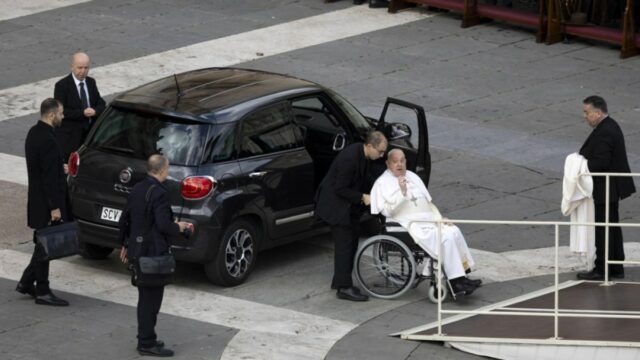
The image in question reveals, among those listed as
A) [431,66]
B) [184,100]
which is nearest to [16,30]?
[431,66]

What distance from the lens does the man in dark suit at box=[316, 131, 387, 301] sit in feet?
39.1

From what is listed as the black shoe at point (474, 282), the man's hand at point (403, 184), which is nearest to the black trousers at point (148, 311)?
the man's hand at point (403, 184)

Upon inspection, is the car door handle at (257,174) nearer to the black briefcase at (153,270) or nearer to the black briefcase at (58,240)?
the black briefcase at (58,240)

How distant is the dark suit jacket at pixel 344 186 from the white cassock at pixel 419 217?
0.58 feet

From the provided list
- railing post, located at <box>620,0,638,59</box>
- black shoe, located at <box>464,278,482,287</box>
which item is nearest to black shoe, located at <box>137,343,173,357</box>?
black shoe, located at <box>464,278,482,287</box>

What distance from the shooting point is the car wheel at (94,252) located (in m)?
12.9

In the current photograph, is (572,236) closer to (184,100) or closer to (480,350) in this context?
(480,350)

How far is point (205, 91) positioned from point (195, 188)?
4.23ft

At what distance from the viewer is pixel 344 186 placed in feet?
39.1

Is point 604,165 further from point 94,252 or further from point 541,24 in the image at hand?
point 541,24

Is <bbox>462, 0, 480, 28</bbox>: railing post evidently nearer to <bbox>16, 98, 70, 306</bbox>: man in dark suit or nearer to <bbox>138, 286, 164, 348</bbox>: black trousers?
<bbox>16, 98, 70, 306</bbox>: man in dark suit

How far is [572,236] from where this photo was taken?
40.8ft

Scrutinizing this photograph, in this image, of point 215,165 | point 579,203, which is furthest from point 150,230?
point 579,203

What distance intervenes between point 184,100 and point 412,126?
549 cm
